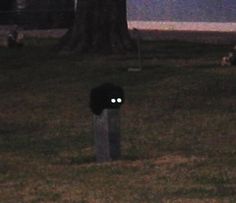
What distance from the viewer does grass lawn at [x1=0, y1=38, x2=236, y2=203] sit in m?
9.77

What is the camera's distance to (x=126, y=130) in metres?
14.4

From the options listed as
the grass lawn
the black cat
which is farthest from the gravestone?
the grass lawn

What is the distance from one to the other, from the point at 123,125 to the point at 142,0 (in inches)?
1038

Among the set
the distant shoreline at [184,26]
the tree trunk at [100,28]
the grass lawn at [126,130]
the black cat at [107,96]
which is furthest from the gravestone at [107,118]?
the distant shoreline at [184,26]

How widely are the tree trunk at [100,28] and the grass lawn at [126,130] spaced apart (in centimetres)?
60

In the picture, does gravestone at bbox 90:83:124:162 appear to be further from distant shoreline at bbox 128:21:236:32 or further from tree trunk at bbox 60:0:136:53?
distant shoreline at bbox 128:21:236:32

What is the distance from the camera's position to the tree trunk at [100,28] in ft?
81.4

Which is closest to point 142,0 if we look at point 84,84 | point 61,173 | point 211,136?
point 84,84

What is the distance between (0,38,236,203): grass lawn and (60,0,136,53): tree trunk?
0.60 meters

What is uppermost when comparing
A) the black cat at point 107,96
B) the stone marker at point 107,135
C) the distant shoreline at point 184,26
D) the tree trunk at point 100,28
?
the black cat at point 107,96

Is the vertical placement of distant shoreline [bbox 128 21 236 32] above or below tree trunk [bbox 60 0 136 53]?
below

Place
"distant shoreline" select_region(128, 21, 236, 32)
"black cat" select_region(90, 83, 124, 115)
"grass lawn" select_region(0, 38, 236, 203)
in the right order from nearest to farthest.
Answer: "grass lawn" select_region(0, 38, 236, 203), "black cat" select_region(90, 83, 124, 115), "distant shoreline" select_region(128, 21, 236, 32)

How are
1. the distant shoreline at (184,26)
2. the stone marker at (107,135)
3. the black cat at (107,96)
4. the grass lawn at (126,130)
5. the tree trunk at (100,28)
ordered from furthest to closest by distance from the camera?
the distant shoreline at (184,26) → the tree trunk at (100,28) → the stone marker at (107,135) → the black cat at (107,96) → the grass lawn at (126,130)

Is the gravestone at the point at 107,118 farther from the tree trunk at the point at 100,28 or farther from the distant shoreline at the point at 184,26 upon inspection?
the distant shoreline at the point at 184,26
